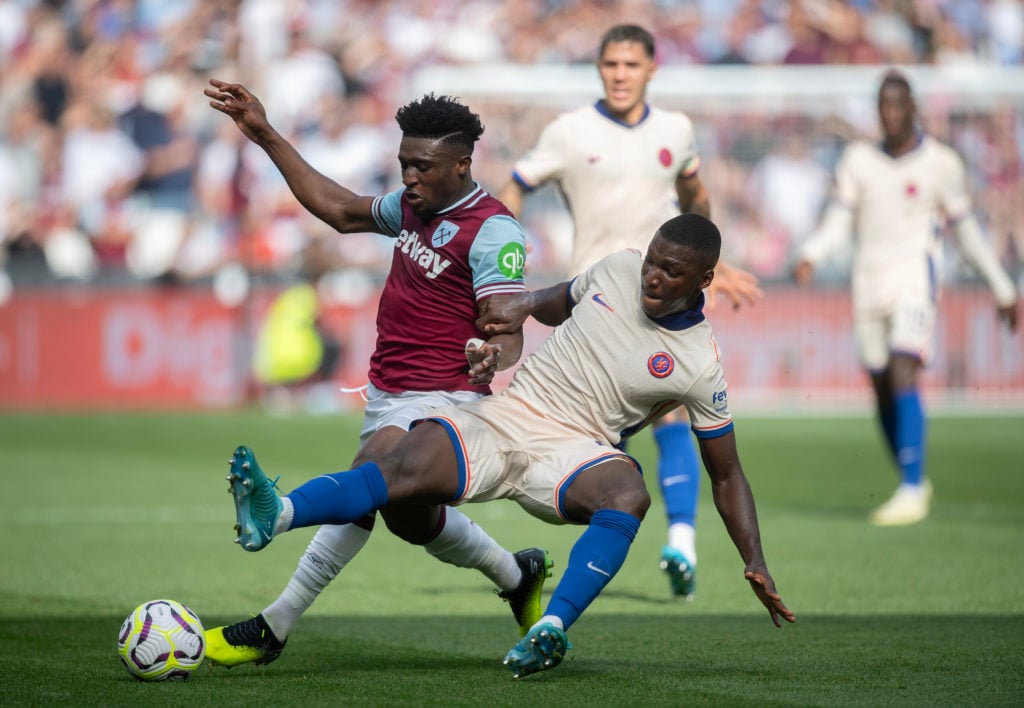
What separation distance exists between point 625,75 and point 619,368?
2.79 m

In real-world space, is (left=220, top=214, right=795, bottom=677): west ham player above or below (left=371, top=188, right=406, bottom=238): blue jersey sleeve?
below

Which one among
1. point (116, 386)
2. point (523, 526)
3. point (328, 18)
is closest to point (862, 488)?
point (523, 526)

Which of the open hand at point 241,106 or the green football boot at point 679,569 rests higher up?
the open hand at point 241,106

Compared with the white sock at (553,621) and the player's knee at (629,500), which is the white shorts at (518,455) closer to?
the player's knee at (629,500)

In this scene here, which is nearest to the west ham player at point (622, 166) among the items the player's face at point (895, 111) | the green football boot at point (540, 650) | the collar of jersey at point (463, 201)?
the collar of jersey at point (463, 201)

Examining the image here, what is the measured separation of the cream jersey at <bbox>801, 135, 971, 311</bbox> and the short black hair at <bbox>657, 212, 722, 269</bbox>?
215 inches

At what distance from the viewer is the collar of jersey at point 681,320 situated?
5523 mm

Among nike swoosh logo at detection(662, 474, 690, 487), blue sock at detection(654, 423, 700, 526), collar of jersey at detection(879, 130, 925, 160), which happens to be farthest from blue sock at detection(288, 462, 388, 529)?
collar of jersey at detection(879, 130, 925, 160)

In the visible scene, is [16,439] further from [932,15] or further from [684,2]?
[932,15]

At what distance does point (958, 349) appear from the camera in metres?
19.3

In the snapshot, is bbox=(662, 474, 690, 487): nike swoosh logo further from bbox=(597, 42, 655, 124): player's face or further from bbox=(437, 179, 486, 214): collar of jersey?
bbox=(437, 179, 486, 214): collar of jersey

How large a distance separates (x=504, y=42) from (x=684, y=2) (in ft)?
8.73

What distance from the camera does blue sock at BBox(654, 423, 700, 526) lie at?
24.8 feet

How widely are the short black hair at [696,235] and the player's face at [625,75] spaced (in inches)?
101
